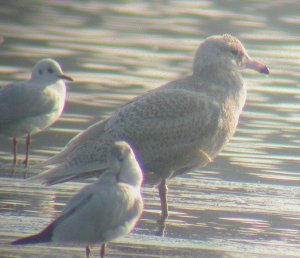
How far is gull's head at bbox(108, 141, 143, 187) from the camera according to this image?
9.97 metres

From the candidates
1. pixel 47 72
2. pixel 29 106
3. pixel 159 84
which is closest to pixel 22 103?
pixel 29 106

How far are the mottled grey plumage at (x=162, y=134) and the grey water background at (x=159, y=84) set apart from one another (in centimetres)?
41

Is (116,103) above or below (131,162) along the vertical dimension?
below

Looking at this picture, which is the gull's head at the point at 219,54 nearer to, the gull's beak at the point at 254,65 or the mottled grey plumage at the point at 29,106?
the gull's beak at the point at 254,65

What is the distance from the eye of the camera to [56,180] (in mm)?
12070

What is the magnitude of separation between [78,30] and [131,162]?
17012 mm

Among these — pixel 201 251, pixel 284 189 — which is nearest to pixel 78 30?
pixel 284 189

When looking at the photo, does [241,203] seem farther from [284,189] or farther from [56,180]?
[56,180]

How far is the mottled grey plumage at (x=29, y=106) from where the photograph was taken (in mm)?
15078

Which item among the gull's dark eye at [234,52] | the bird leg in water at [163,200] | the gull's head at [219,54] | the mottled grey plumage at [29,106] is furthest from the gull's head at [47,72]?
the bird leg in water at [163,200]

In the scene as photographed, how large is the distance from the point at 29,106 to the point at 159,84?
15.9 ft

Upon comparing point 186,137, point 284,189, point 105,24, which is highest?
point 186,137

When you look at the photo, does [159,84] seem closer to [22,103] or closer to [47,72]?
[47,72]

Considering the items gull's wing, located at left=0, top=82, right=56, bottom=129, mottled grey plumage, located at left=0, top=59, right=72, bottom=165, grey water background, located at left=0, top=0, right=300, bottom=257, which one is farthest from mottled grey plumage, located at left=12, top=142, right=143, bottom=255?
gull's wing, located at left=0, top=82, right=56, bottom=129
